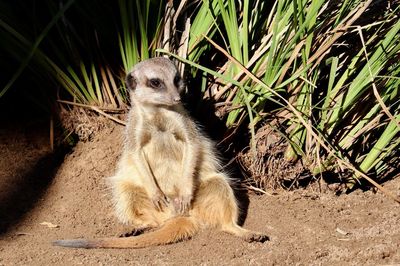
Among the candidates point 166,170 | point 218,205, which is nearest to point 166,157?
point 166,170

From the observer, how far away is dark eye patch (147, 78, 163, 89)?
8.77ft

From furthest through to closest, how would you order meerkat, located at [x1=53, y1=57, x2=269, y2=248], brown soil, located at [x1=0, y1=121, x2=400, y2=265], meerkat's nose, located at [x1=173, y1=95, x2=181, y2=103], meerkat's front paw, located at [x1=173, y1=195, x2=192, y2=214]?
meerkat's front paw, located at [x1=173, y1=195, x2=192, y2=214] → meerkat, located at [x1=53, y1=57, x2=269, y2=248] → meerkat's nose, located at [x1=173, y1=95, x2=181, y2=103] → brown soil, located at [x1=0, y1=121, x2=400, y2=265]

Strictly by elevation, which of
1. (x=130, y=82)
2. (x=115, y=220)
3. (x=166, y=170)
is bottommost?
(x=115, y=220)

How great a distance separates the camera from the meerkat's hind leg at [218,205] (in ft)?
8.99

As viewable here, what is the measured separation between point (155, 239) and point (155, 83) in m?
0.59

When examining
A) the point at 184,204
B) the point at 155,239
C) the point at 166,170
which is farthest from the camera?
the point at 166,170

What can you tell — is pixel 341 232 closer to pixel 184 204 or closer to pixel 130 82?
pixel 184 204

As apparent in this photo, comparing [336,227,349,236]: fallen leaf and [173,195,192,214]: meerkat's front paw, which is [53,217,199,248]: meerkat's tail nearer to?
[173,195,192,214]: meerkat's front paw

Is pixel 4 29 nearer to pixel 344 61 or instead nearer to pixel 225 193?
pixel 225 193

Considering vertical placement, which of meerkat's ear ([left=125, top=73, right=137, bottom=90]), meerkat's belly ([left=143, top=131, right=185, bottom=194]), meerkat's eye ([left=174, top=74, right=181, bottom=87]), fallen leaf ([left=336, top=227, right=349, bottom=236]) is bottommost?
fallen leaf ([left=336, top=227, right=349, bottom=236])

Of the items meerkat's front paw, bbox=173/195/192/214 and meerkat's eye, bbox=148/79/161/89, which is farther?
meerkat's front paw, bbox=173/195/192/214

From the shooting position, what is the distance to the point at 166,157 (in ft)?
9.54

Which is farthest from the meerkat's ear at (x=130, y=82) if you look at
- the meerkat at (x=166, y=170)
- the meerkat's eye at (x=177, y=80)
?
the meerkat's eye at (x=177, y=80)

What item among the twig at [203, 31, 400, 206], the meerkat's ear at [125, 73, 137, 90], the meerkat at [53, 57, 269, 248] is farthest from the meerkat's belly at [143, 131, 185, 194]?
the twig at [203, 31, 400, 206]
